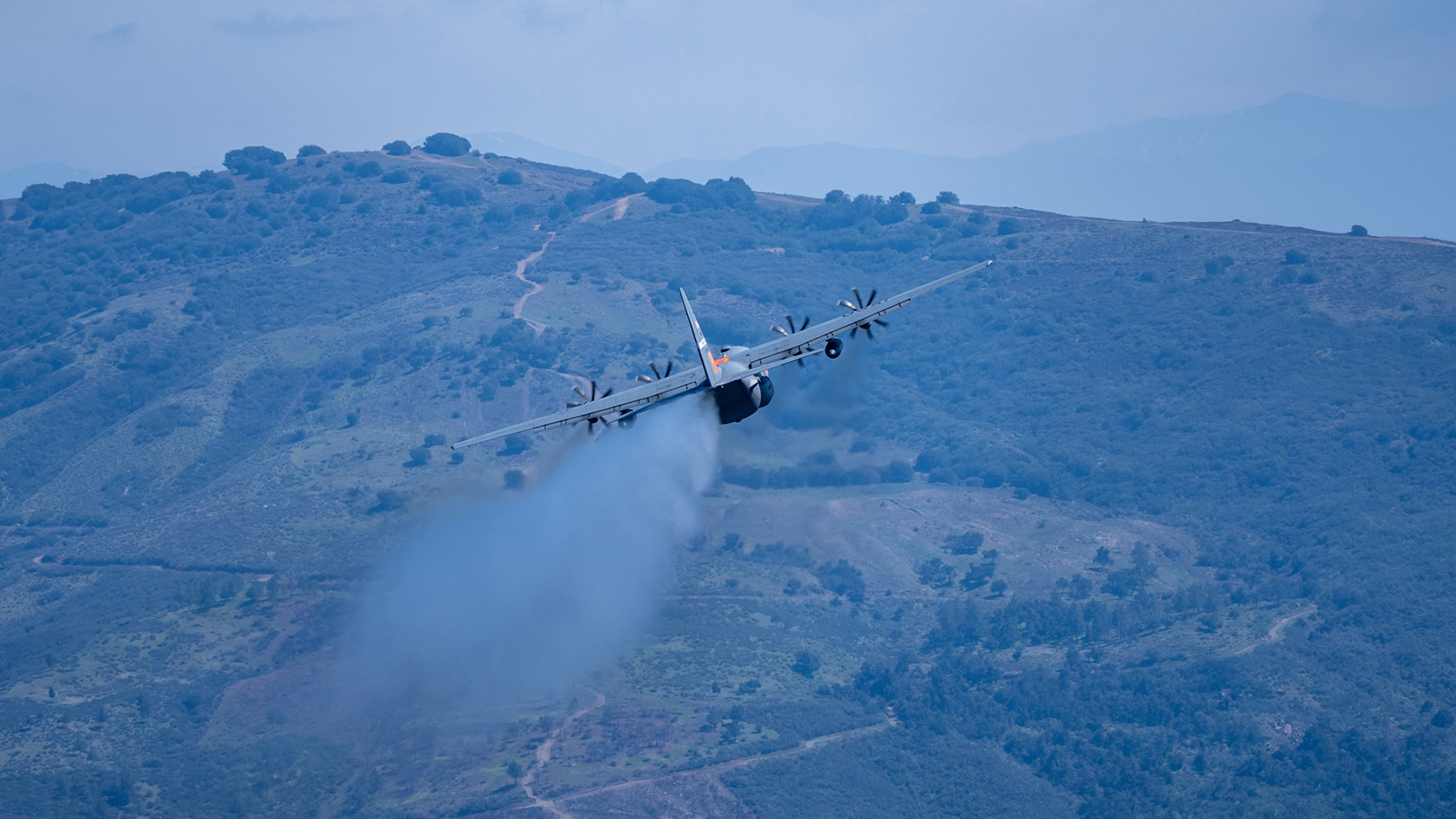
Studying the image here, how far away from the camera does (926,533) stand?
19588 cm

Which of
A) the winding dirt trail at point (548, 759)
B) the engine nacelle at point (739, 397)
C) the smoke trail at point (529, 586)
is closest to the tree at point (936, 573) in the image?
the smoke trail at point (529, 586)

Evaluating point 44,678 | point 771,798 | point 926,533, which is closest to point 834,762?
point 771,798

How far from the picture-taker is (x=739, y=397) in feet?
211

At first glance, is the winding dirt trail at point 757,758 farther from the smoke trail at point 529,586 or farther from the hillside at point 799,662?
the smoke trail at point 529,586

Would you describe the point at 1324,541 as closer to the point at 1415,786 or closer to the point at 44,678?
the point at 1415,786

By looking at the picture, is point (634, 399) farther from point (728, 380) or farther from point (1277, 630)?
point (1277, 630)

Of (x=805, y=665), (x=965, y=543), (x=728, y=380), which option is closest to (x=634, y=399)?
(x=728, y=380)

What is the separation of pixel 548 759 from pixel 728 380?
295 ft

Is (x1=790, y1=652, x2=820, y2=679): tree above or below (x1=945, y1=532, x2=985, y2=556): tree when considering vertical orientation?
below

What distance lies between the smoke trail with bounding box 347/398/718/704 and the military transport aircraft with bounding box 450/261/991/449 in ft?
254

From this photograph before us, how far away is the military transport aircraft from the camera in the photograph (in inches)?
2490

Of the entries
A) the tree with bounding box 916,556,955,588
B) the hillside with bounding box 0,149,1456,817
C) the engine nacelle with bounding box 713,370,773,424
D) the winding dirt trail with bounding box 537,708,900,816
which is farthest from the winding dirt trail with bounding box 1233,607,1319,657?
the engine nacelle with bounding box 713,370,773,424

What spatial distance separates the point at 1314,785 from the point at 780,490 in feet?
253

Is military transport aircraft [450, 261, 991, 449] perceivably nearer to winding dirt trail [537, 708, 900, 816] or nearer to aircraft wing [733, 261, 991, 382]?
aircraft wing [733, 261, 991, 382]
